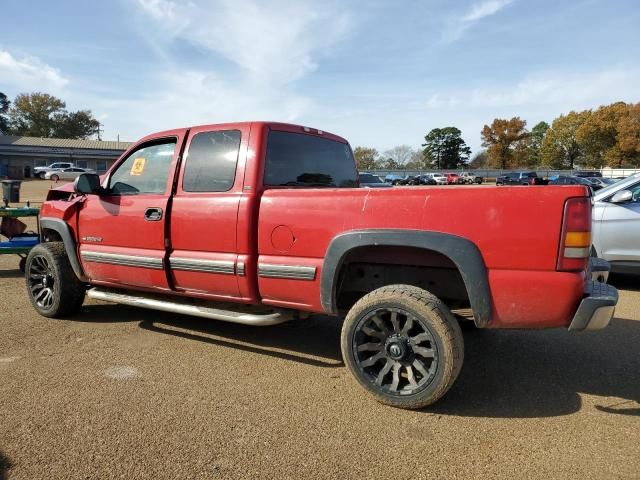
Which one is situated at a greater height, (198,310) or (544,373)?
(198,310)

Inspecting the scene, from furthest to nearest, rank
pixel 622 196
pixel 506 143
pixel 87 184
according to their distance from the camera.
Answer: pixel 506 143
pixel 622 196
pixel 87 184

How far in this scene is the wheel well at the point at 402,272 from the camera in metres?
3.32

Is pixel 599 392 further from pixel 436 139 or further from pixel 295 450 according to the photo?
pixel 436 139

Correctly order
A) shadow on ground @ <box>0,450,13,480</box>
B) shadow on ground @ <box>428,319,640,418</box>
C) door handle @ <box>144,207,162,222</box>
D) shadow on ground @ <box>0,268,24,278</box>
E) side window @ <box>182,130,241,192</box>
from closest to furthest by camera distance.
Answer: shadow on ground @ <box>0,450,13,480</box> → shadow on ground @ <box>428,319,640,418</box> → side window @ <box>182,130,241,192</box> → door handle @ <box>144,207,162,222</box> → shadow on ground @ <box>0,268,24,278</box>

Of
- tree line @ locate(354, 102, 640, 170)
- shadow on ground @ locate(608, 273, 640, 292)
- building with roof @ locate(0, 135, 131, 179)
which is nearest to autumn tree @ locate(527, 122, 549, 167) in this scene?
tree line @ locate(354, 102, 640, 170)

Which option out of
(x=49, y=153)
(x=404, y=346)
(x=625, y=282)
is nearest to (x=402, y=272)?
(x=404, y=346)

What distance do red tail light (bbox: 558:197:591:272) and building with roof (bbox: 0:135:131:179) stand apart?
204ft

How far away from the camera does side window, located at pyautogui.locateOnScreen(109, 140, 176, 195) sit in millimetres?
4312

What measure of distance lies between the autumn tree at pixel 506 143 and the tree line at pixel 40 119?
243 ft

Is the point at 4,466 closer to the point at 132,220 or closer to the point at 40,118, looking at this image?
the point at 132,220

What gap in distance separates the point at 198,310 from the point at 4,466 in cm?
174

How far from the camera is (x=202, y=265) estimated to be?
3844 mm

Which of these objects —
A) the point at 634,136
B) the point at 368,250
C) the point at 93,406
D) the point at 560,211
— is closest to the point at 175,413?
the point at 93,406

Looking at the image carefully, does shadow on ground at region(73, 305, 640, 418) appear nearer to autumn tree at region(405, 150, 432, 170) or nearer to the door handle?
the door handle
